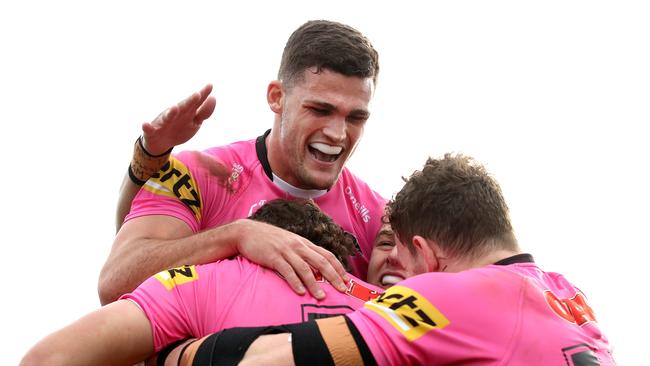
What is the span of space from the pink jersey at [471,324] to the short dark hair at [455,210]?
0.24 m

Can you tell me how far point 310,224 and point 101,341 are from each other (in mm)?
900

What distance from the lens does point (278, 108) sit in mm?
4090

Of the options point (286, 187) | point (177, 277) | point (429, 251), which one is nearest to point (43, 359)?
point (177, 277)

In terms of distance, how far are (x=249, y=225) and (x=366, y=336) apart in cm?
96

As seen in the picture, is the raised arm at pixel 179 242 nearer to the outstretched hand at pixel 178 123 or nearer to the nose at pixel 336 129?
the outstretched hand at pixel 178 123

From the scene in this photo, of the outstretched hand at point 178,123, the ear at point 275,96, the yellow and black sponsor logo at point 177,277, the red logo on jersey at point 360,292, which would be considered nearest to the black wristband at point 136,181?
the outstretched hand at point 178,123

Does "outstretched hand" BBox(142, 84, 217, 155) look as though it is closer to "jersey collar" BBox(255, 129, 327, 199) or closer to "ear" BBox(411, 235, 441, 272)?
"jersey collar" BBox(255, 129, 327, 199)

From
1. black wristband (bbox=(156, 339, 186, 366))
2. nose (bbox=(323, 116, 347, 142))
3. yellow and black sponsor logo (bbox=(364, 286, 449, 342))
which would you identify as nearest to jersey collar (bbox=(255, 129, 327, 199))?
nose (bbox=(323, 116, 347, 142))

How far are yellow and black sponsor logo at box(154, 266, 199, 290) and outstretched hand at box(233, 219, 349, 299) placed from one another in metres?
0.24

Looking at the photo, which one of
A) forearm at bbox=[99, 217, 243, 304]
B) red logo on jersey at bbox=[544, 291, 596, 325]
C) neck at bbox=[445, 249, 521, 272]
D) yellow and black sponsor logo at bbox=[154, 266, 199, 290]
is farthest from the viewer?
forearm at bbox=[99, 217, 243, 304]

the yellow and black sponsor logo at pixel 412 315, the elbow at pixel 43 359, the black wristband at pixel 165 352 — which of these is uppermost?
the yellow and black sponsor logo at pixel 412 315

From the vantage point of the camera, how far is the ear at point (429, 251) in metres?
2.63

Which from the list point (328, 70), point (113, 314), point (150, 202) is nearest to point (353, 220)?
point (328, 70)

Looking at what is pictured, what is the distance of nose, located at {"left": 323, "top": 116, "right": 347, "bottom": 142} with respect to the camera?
149 inches
